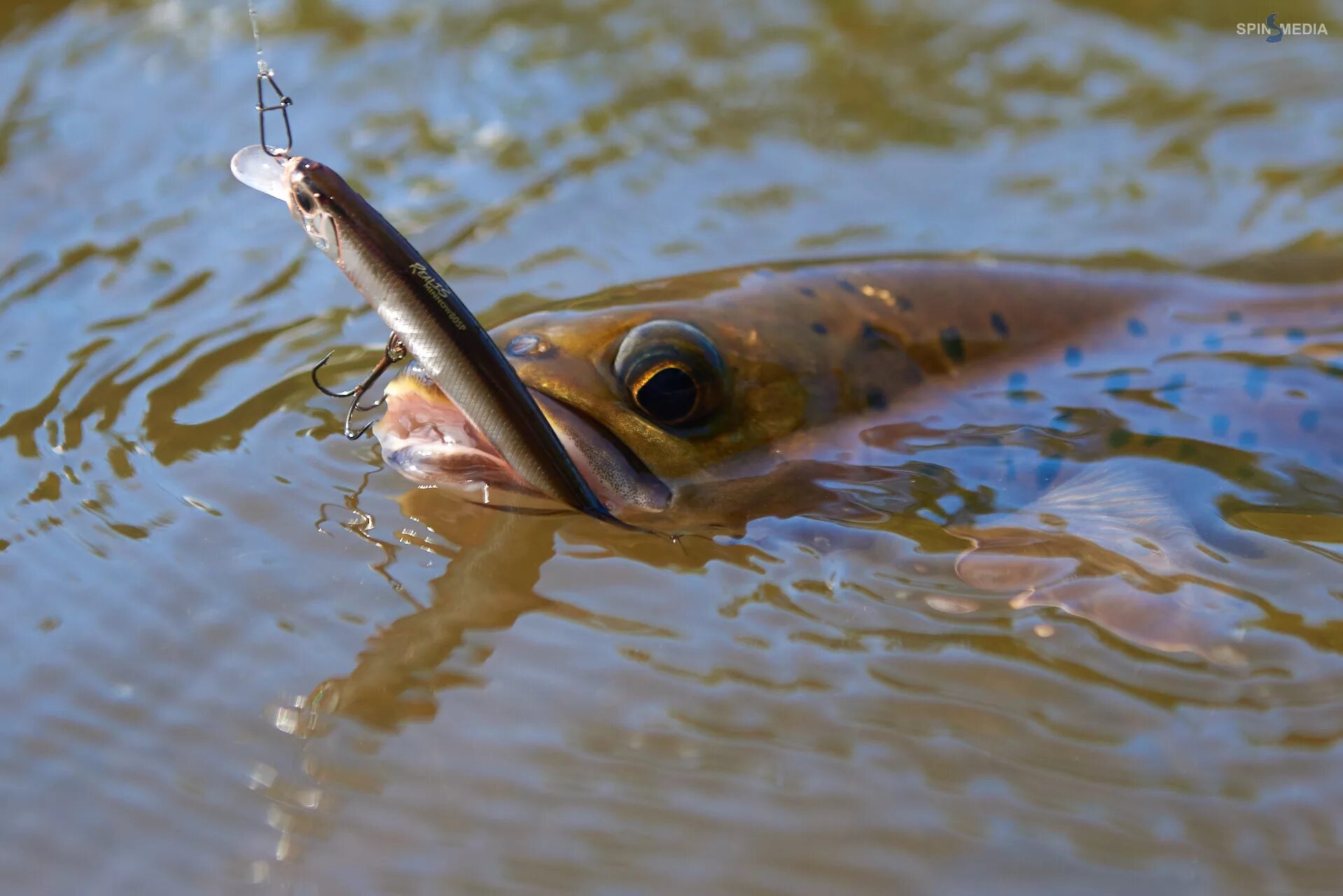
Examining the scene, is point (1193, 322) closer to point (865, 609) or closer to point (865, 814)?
point (865, 609)

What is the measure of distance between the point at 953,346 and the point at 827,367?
491 millimetres

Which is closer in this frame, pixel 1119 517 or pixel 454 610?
pixel 454 610

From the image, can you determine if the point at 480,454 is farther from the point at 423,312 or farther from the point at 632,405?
the point at 423,312

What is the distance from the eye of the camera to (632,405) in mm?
3566

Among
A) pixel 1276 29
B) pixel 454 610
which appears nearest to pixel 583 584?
pixel 454 610

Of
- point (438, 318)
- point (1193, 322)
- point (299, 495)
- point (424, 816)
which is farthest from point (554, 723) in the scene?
point (1193, 322)

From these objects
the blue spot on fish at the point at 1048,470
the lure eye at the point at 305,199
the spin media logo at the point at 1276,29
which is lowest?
the blue spot on fish at the point at 1048,470

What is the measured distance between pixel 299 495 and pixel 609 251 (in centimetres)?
202

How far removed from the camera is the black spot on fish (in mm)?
4203

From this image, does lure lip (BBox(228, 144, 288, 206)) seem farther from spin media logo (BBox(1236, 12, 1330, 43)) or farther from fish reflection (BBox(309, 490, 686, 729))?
spin media logo (BBox(1236, 12, 1330, 43))

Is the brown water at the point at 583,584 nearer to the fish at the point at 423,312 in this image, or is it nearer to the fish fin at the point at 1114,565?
the fish fin at the point at 1114,565

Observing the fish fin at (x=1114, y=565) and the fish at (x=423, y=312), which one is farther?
the fish fin at (x=1114, y=565)

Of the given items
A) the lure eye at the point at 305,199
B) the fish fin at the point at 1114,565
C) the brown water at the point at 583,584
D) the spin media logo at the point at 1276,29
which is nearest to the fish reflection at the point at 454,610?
the brown water at the point at 583,584

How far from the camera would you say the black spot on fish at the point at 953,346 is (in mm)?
4203
